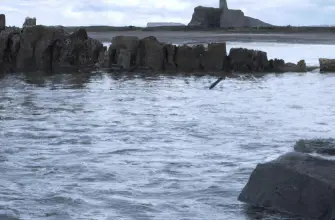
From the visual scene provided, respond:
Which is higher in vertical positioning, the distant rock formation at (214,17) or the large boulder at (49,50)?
the distant rock formation at (214,17)

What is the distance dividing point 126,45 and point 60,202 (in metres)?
23.7

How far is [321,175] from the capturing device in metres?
7.50

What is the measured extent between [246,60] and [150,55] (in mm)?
4327

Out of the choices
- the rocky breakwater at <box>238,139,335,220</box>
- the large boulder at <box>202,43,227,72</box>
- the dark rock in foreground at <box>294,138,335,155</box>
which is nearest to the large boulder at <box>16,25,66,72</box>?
the large boulder at <box>202,43,227,72</box>

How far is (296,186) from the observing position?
7.57 m

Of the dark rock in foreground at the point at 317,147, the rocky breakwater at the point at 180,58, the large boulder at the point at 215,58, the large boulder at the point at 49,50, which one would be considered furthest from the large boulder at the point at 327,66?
the dark rock in foreground at the point at 317,147

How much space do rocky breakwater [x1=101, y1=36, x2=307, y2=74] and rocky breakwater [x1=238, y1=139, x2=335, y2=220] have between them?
23433 millimetres

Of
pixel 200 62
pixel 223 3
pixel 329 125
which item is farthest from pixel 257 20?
pixel 329 125

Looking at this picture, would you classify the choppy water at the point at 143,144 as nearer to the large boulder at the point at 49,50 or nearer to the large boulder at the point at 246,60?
the large boulder at the point at 49,50

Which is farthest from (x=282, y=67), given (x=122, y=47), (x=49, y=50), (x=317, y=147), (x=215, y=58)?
(x=317, y=147)

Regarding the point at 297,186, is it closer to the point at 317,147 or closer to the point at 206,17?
the point at 317,147

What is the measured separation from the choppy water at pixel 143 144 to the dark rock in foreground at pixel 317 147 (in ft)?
2.61

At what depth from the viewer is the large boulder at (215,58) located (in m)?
31.6

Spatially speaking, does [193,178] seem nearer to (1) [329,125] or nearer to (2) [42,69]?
(1) [329,125]
